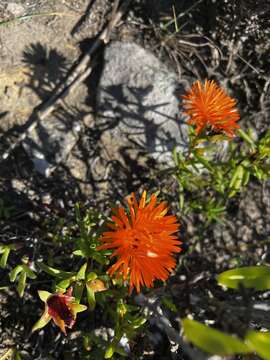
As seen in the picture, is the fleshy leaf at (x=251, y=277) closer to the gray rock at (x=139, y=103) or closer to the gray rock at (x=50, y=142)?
the gray rock at (x=139, y=103)

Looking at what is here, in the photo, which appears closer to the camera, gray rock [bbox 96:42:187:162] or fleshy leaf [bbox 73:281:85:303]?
fleshy leaf [bbox 73:281:85:303]

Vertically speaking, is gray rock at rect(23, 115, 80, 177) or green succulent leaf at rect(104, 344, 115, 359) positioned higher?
gray rock at rect(23, 115, 80, 177)

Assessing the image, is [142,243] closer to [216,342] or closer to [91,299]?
[91,299]

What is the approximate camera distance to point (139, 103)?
10.2ft

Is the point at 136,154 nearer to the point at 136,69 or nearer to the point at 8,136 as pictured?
the point at 136,69

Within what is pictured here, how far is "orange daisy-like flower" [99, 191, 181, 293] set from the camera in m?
1.92

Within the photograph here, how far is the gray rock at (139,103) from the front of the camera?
3.10 m

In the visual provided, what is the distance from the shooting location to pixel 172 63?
10.5 feet

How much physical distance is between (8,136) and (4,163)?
0.59ft

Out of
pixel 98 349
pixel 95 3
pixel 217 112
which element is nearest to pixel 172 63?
pixel 95 3

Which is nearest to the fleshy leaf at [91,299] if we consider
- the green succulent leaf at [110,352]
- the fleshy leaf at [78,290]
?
the fleshy leaf at [78,290]

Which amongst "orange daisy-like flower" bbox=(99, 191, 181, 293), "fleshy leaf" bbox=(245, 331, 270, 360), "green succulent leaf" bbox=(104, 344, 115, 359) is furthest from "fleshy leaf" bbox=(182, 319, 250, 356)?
"green succulent leaf" bbox=(104, 344, 115, 359)

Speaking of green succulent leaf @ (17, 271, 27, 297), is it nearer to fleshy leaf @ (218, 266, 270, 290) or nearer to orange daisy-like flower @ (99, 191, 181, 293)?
orange daisy-like flower @ (99, 191, 181, 293)

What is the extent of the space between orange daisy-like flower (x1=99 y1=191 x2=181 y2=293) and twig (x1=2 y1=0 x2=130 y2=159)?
1241 millimetres
